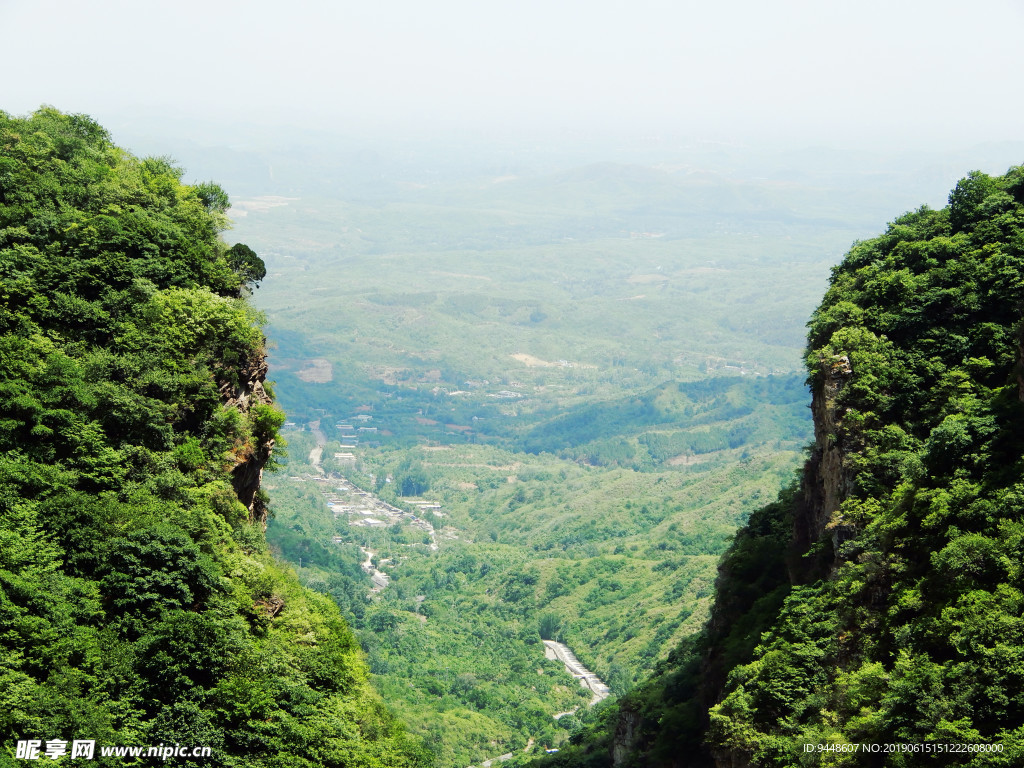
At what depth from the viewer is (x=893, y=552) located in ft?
95.4

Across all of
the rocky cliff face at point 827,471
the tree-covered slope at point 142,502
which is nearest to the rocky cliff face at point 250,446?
the tree-covered slope at point 142,502

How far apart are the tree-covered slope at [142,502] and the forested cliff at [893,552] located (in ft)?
42.1

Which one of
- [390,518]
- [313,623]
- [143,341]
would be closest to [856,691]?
[313,623]

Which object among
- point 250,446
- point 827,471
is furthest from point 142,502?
point 827,471

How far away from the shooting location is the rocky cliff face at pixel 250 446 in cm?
3403

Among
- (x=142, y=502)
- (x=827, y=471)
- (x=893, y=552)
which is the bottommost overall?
(x=893, y=552)

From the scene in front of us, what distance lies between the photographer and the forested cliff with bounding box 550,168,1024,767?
2342cm

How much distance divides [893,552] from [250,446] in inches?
828

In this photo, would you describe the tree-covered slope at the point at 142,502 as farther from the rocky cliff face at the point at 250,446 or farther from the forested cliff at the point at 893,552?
the forested cliff at the point at 893,552

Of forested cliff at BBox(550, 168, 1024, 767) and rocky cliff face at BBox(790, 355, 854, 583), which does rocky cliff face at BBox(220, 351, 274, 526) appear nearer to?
forested cliff at BBox(550, 168, 1024, 767)

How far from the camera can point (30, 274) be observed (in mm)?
33781

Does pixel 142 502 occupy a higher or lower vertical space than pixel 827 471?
higher

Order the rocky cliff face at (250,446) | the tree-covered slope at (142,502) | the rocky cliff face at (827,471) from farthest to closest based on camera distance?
1. the rocky cliff face at (827,471)
2. the rocky cliff face at (250,446)
3. the tree-covered slope at (142,502)

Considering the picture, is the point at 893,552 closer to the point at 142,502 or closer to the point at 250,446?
the point at 250,446
